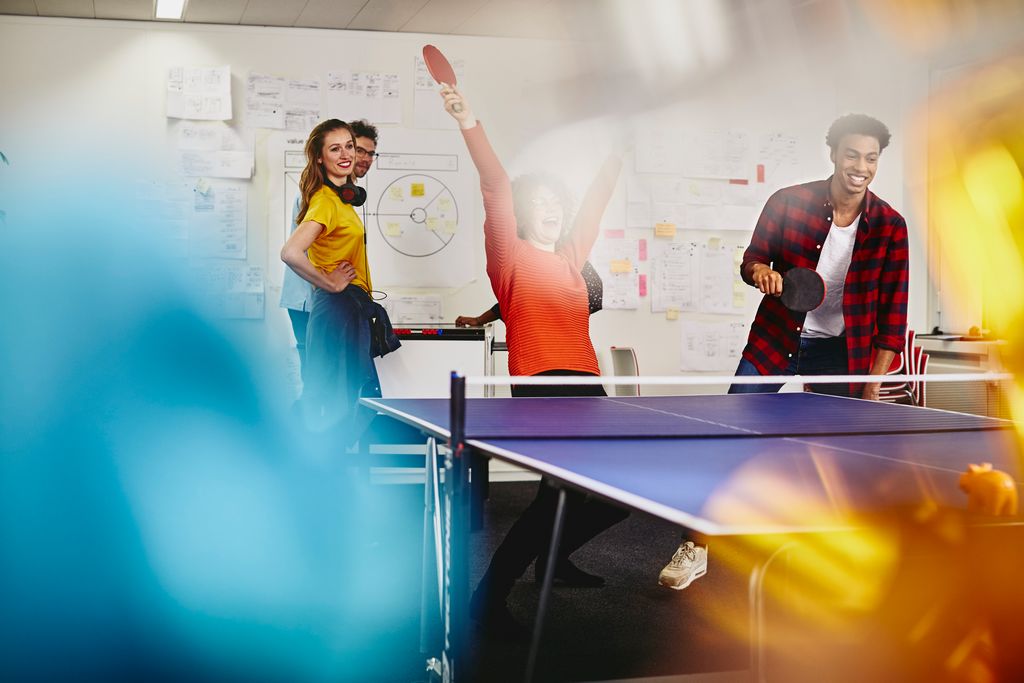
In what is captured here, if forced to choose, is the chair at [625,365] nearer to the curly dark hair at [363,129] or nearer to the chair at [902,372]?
the chair at [902,372]

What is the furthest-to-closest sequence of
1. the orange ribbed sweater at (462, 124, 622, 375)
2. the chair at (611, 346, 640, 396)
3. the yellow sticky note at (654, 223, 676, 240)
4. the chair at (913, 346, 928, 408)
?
the yellow sticky note at (654, 223, 676, 240) < the chair at (611, 346, 640, 396) < the chair at (913, 346, 928, 408) < the orange ribbed sweater at (462, 124, 622, 375)

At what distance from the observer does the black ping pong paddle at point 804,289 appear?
3.10m

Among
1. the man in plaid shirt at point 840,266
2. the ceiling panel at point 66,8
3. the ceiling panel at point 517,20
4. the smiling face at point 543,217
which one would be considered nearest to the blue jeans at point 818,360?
the man in plaid shirt at point 840,266

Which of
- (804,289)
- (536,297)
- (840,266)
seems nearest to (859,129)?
(840,266)

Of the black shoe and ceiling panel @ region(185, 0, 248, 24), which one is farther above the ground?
ceiling panel @ region(185, 0, 248, 24)

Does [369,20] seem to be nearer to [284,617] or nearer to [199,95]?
[199,95]

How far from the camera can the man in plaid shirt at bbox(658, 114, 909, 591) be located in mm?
3277

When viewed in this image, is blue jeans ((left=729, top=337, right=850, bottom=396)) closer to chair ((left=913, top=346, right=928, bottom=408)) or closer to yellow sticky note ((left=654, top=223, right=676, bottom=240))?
chair ((left=913, top=346, right=928, bottom=408))

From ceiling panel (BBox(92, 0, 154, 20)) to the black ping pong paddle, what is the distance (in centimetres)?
311

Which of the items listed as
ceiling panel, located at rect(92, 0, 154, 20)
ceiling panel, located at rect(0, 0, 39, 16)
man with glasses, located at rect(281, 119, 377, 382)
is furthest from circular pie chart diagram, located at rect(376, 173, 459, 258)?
ceiling panel, located at rect(0, 0, 39, 16)

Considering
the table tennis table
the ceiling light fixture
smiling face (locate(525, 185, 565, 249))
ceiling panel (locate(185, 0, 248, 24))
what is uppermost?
ceiling panel (locate(185, 0, 248, 24))

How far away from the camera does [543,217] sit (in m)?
3.14

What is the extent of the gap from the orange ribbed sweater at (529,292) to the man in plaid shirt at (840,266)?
0.60 m

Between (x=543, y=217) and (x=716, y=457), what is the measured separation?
1.59 metres
